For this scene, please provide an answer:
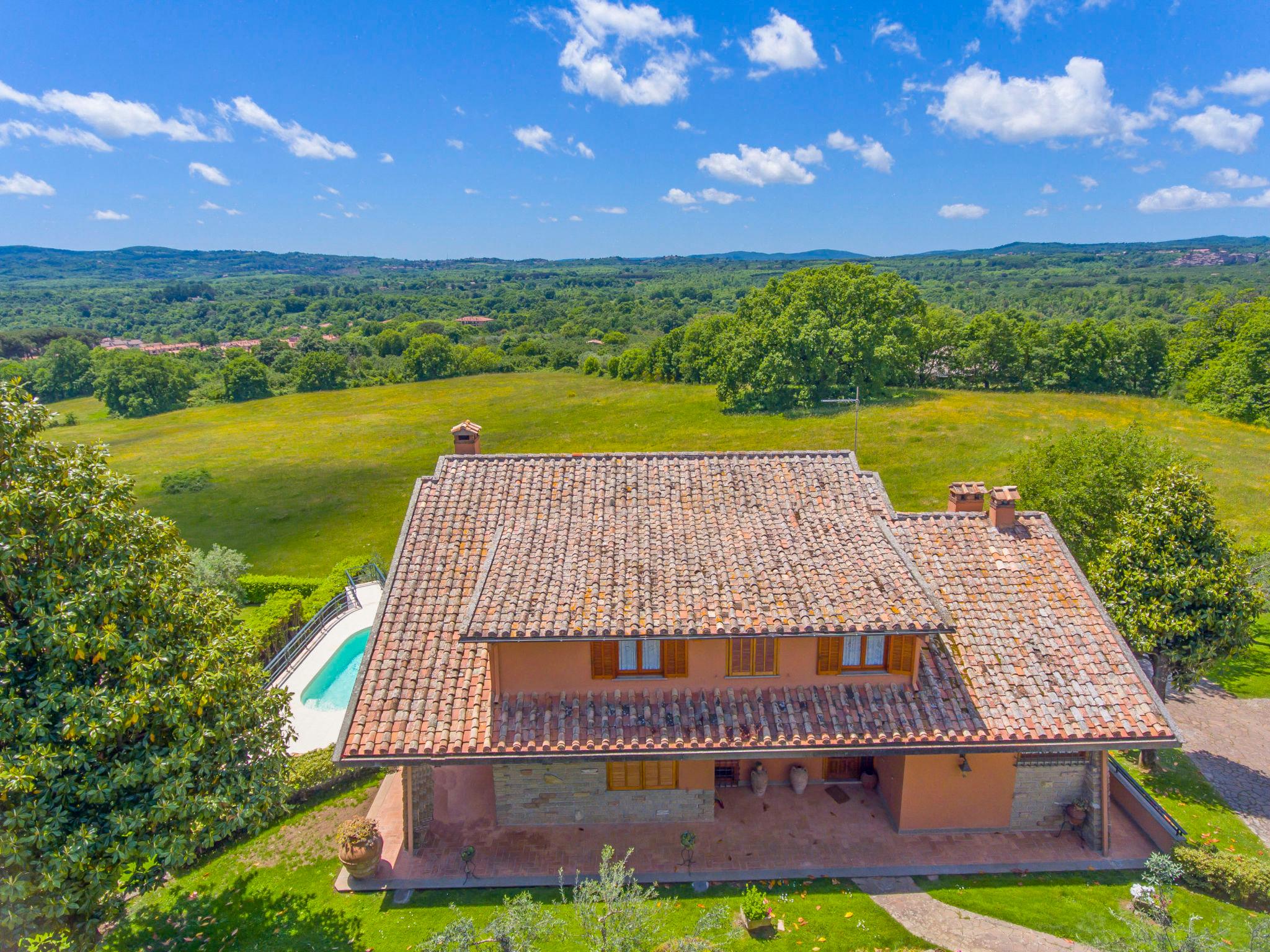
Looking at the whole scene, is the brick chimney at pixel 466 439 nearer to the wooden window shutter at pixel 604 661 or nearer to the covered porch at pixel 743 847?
the wooden window shutter at pixel 604 661

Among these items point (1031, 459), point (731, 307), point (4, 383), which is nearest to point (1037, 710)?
point (1031, 459)

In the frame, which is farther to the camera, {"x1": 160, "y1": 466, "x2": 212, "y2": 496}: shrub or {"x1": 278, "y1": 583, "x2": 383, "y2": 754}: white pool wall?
{"x1": 160, "y1": 466, "x2": 212, "y2": 496}: shrub

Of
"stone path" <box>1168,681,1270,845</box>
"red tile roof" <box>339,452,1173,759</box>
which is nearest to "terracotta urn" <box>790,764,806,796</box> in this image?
"red tile roof" <box>339,452,1173,759</box>

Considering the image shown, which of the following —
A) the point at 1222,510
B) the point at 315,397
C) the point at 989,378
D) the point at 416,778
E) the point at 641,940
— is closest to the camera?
the point at 641,940

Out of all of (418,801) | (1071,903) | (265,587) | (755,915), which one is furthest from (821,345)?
(755,915)

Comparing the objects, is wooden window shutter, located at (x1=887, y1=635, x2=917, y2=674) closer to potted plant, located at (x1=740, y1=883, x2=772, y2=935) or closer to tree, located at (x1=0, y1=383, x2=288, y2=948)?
potted plant, located at (x1=740, y1=883, x2=772, y2=935)

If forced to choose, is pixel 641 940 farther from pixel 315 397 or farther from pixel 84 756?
pixel 315 397
